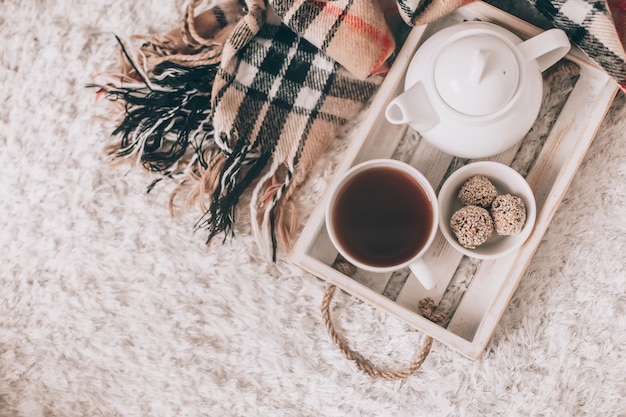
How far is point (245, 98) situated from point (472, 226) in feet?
0.97

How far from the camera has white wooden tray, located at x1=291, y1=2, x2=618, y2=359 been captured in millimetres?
579

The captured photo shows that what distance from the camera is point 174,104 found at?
68 centimetres

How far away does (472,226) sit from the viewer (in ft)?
1.83

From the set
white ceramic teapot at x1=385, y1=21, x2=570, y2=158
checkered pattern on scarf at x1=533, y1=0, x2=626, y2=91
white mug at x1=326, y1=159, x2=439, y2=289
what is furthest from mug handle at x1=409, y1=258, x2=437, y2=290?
checkered pattern on scarf at x1=533, y1=0, x2=626, y2=91

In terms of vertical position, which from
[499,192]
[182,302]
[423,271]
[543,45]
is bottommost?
[182,302]

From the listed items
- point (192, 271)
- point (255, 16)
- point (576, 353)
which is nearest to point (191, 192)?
point (192, 271)

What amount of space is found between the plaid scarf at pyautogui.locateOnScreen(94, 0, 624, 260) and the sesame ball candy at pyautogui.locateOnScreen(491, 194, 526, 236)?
0.65 feet

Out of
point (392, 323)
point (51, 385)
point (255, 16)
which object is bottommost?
point (51, 385)

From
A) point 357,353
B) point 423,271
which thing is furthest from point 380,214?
point 357,353

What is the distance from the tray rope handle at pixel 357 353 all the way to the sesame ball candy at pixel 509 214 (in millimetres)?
117

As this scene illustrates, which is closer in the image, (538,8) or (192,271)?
(538,8)

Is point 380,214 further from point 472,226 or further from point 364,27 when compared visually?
point 364,27

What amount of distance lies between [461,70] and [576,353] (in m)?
0.36

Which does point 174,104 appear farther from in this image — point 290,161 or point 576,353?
point 576,353
